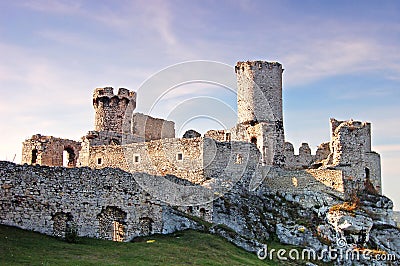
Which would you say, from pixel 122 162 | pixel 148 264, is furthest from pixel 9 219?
pixel 122 162

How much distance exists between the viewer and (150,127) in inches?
2148

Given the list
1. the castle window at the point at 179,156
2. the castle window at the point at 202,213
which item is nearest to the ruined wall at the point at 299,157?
the castle window at the point at 179,156

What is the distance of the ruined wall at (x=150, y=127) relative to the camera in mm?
52875

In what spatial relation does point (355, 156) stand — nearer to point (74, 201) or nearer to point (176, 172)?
point (176, 172)

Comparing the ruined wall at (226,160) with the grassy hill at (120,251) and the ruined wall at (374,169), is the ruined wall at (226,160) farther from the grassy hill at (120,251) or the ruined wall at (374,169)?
the ruined wall at (374,169)

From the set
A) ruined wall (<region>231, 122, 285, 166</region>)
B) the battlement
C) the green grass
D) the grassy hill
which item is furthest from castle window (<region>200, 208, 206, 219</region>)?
the battlement

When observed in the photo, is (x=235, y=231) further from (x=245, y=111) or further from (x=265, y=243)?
(x=245, y=111)

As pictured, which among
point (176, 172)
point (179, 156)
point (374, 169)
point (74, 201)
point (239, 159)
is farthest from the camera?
point (374, 169)

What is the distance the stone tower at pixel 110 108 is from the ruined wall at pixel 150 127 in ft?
4.21

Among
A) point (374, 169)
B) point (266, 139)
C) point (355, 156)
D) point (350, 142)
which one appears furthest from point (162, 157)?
point (374, 169)

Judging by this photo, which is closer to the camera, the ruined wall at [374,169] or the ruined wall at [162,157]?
the ruined wall at [162,157]

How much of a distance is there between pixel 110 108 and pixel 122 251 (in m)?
27.5

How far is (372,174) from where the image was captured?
47.2m

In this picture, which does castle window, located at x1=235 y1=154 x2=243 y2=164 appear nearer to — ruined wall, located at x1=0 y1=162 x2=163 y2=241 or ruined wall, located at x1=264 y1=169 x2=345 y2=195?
ruined wall, located at x1=264 y1=169 x2=345 y2=195
